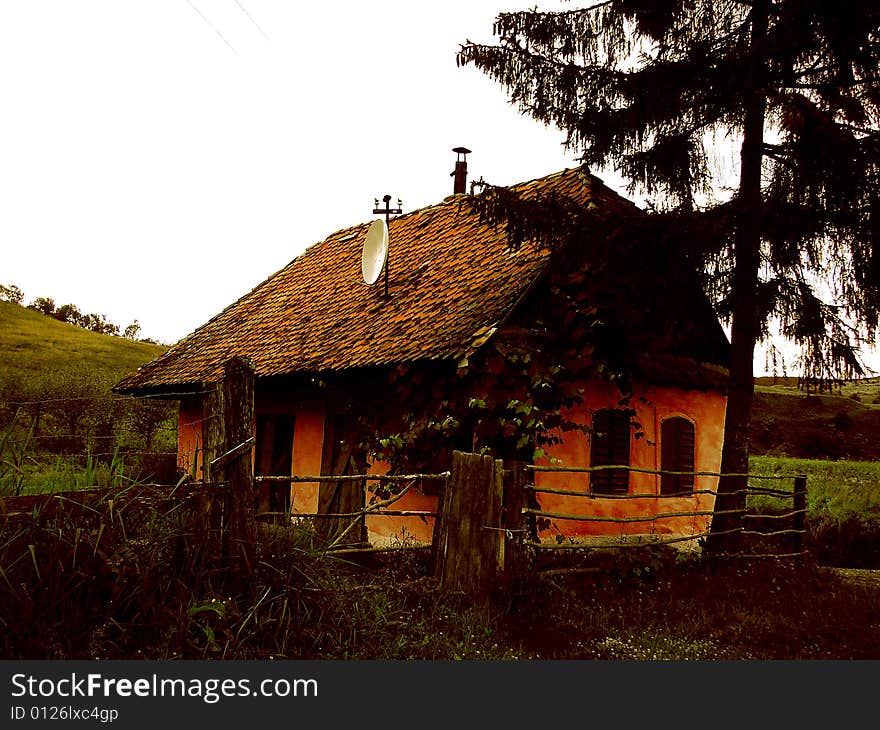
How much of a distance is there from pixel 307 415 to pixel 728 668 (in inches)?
319

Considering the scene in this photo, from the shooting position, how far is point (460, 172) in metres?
16.2

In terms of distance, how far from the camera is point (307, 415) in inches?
476

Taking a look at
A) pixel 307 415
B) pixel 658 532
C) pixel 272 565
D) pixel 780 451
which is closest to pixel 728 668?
pixel 272 565

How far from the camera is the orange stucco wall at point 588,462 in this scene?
10.1 m

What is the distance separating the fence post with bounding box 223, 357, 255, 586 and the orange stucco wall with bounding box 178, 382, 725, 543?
162 inches

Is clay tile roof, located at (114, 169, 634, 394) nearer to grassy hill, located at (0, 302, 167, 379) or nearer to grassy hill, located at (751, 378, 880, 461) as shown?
grassy hill, located at (751, 378, 880, 461)

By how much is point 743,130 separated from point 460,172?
7.58m

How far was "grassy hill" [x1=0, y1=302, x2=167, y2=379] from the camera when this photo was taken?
39.2m

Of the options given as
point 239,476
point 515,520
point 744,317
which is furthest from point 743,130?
point 239,476

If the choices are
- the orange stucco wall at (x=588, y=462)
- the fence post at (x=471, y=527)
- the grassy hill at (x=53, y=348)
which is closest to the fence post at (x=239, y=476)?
the fence post at (x=471, y=527)

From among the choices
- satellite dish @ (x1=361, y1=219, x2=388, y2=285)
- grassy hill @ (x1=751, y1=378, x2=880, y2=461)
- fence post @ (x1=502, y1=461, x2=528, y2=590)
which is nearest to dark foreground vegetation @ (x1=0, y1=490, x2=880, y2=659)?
fence post @ (x1=502, y1=461, x2=528, y2=590)

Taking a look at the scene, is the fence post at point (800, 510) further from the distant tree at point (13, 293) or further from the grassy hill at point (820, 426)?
the distant tree at point (13, 293)

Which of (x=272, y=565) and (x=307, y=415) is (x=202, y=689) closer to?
(x=272, y=565)

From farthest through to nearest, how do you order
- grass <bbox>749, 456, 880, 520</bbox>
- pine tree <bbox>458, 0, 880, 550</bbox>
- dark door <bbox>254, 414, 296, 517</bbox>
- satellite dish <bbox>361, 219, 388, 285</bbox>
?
grass <bbox>749, 456, 880, 520</bbox> < dark door <bbox>254, 414, 296, 517</bbox> < satellite dish <bbox>361, 219, 388, 285</bbox> < pine tree <bbox>458, 0, 880, 550</bbox>
